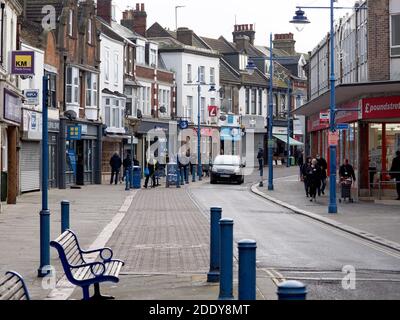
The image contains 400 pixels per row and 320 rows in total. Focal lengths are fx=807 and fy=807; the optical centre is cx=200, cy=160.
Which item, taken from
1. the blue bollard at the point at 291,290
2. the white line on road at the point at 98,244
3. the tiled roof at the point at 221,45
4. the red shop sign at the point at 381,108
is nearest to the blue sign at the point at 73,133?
the white line on road at the point at 98,244

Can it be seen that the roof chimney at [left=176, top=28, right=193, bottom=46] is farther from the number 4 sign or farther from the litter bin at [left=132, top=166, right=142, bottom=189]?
the litter bin at [left=132, top=166, right=142, bottom=189]

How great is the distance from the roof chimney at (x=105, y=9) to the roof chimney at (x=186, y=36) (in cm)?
1622

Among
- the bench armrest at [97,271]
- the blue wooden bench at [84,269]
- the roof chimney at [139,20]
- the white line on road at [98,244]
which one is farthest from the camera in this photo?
the roof chimney at [139,20]

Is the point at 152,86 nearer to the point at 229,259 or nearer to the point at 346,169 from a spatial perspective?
the point at 346,169

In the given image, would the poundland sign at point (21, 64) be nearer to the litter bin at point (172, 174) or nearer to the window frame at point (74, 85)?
the window frame at point (74, 85)

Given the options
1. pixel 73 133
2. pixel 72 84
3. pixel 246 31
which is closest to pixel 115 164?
pixel 73 133

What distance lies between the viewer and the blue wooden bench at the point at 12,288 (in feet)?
21.6

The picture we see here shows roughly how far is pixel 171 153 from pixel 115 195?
30.9m

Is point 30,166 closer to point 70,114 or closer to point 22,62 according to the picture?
point 70,114

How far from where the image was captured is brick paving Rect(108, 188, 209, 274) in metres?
13.8

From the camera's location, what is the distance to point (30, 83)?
3666 cm

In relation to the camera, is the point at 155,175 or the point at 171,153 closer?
the point at 155,175

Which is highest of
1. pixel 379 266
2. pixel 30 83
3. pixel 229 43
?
pixel 229 43
